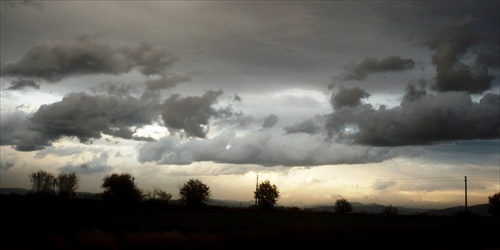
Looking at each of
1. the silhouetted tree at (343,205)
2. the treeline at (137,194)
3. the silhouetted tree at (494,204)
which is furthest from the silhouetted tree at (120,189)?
the silhouetted tree at (494,204)

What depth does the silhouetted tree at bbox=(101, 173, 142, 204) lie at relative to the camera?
353 feet

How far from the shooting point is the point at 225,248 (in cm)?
1931

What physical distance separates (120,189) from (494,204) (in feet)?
376

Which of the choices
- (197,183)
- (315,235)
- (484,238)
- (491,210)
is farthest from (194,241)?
(491,210)

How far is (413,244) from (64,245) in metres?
19.3

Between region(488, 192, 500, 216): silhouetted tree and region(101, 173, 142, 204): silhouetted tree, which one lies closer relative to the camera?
region(101, 173, 142, 204): silhouetted tree

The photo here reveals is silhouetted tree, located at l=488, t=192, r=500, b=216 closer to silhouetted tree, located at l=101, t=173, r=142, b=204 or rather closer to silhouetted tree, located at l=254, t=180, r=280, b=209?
silhouetted tree, located at l=254, t=180, r=280, b=209

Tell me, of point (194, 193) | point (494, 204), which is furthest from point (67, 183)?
point (494, 204)

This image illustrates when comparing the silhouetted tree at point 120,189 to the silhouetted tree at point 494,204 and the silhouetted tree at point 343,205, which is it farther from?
the silhouetted tree at point 494,204

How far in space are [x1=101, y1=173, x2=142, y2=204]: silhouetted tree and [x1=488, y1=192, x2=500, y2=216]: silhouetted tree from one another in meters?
109

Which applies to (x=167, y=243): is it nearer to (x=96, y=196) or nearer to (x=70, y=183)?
(x=96, y=196)

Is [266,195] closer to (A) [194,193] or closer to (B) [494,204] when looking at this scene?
(A) [194,193]

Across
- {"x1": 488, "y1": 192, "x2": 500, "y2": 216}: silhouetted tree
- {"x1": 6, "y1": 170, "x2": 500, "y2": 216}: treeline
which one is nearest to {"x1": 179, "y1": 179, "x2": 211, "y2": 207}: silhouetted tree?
{"x1": 6, "y1": 170, "x2": 500, "y2": 216}: treeline

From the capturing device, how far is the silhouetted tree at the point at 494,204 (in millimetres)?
139000
